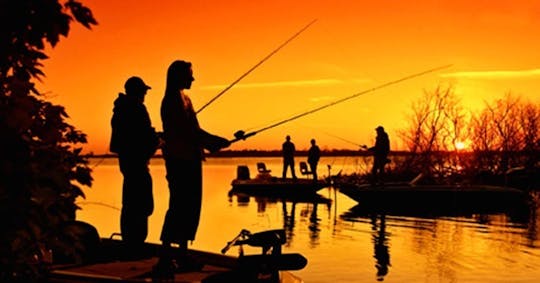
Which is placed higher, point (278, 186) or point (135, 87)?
point (135, 87)

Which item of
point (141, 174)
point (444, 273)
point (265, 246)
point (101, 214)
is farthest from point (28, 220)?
point (101, 214)

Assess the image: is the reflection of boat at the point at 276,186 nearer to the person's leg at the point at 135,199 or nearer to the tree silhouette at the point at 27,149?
the person's leg at the point at 135,199

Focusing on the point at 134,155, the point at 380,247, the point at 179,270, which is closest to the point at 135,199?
the point at 134,155

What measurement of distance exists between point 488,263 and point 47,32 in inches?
608

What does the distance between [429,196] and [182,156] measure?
75.3 feet

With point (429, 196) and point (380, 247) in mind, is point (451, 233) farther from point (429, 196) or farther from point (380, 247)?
point (429, 196)

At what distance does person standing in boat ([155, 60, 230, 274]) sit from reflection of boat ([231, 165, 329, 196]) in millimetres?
29866

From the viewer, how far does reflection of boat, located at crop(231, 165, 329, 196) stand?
38.0 metres

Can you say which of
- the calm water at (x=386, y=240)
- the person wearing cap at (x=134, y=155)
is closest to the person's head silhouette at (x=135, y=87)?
the person wearing cap at (x=134, y=155)

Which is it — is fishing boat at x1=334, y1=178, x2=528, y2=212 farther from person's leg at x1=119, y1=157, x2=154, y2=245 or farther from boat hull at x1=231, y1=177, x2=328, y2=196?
person's leg at x1=119, y1=157, x2=154, y2=245

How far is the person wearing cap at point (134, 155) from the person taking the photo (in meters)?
8.42

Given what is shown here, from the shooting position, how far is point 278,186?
129 ft

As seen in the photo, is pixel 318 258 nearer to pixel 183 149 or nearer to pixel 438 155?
pixel 183 149

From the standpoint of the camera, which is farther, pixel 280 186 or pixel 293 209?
pixel 280 186
